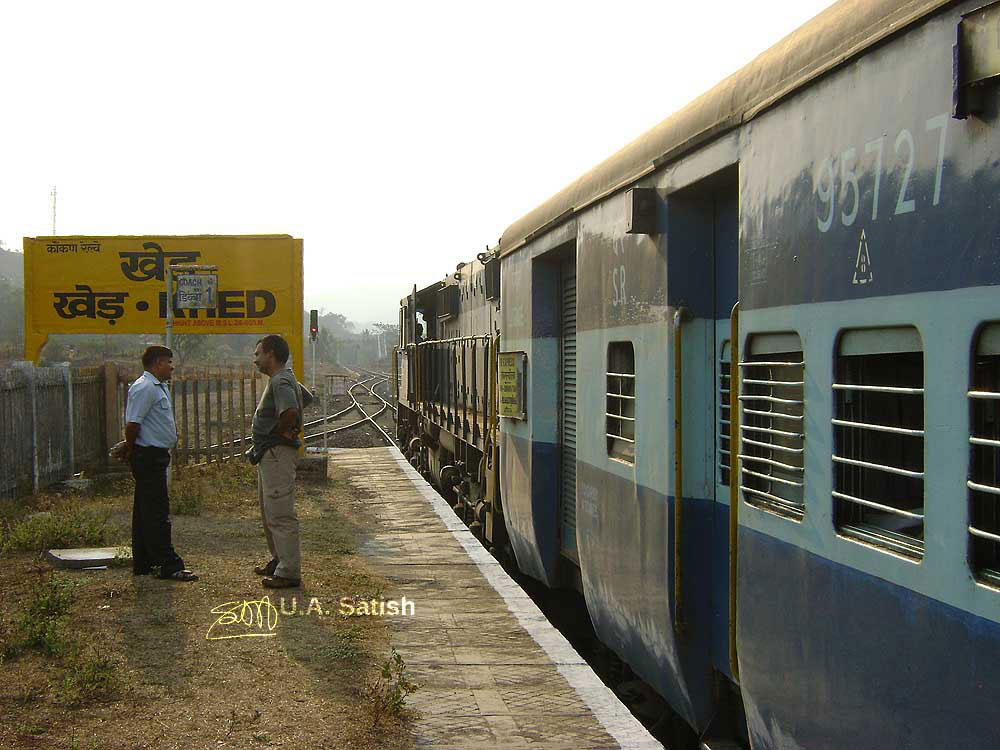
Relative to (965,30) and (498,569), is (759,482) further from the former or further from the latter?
(498,569)

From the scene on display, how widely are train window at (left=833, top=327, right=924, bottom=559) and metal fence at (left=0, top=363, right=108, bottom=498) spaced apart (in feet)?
40.0

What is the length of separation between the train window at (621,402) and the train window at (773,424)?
154cm

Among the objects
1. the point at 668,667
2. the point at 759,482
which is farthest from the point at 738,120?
the point at 668,667

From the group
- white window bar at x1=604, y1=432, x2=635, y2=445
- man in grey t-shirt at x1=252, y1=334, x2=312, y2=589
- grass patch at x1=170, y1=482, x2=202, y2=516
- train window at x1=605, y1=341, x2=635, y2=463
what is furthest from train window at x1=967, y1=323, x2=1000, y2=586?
grass patch at x1=170, y1=482, x2=202, y2=516

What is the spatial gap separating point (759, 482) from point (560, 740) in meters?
1.74

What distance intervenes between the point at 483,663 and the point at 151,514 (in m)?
3.64

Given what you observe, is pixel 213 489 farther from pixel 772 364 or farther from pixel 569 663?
pixel 772 364

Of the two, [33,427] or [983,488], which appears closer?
[983,488]

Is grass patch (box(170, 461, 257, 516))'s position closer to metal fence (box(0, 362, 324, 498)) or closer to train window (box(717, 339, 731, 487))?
metal fence (box(0, 362, 324, 498))

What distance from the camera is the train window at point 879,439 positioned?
351 cm

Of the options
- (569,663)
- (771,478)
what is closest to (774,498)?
(771,478)

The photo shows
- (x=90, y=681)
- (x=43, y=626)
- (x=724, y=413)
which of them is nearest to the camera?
(x=724, y=413)

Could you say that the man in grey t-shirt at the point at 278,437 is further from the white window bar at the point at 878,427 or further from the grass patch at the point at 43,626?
the white window bar at the point at 878,427

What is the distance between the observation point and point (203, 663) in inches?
270
